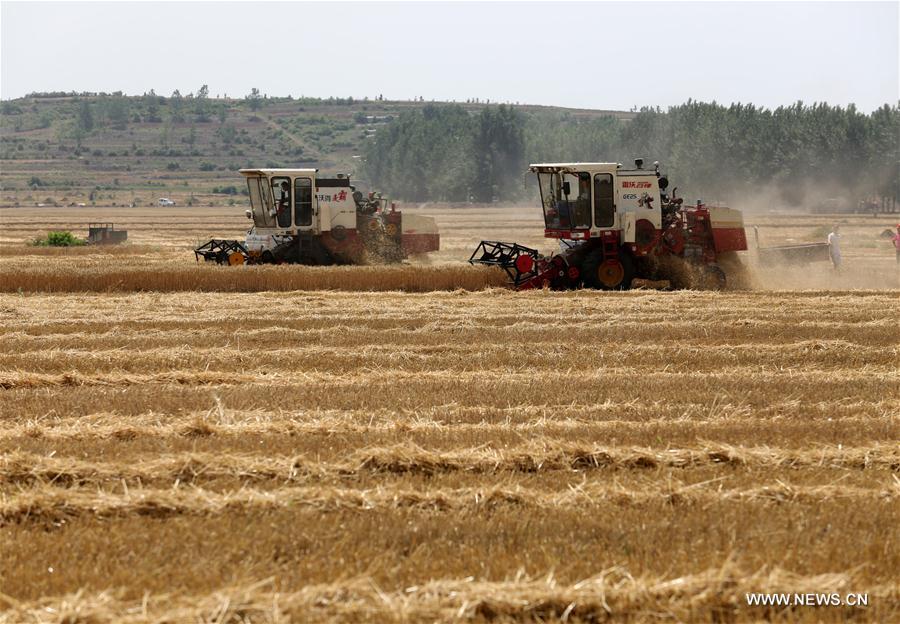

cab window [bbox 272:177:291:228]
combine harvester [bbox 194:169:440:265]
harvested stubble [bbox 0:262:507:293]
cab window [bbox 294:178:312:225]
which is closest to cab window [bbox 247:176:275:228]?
combine harvester [bbox 194:169:440:265]

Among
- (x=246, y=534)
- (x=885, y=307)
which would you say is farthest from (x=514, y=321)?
(x=246, y=534)

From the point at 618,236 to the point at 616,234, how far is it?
0.06 m

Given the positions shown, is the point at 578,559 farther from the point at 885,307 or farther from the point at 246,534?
the point at 885,307

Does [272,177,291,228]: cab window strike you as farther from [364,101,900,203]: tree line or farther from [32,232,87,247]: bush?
[364,101,900,203]: tree line

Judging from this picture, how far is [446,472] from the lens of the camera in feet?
25.5

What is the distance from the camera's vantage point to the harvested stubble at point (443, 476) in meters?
5.67

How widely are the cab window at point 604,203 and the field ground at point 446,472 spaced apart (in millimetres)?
6989

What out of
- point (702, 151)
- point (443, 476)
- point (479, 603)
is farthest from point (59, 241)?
point (702, 151)

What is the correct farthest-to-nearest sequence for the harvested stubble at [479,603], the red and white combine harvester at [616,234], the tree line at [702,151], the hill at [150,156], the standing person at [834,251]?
the hill at [150,156]
the tree line at [702,151]
the standing person at [834,251]
the red and white combine harvester at [616,234]
the harvested stubble at [479,603]

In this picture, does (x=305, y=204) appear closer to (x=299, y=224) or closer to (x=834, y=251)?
(x=299, y=224)

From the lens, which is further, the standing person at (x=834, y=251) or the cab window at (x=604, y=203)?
the standing person at (x=834, y=251)

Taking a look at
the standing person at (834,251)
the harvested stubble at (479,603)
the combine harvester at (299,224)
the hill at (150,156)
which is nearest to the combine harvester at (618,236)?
the standing person at (834,251)

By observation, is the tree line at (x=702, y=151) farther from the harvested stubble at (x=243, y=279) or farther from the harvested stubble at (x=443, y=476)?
the harvested stubble at (x=443, y=476)

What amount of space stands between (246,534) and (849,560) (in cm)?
321
